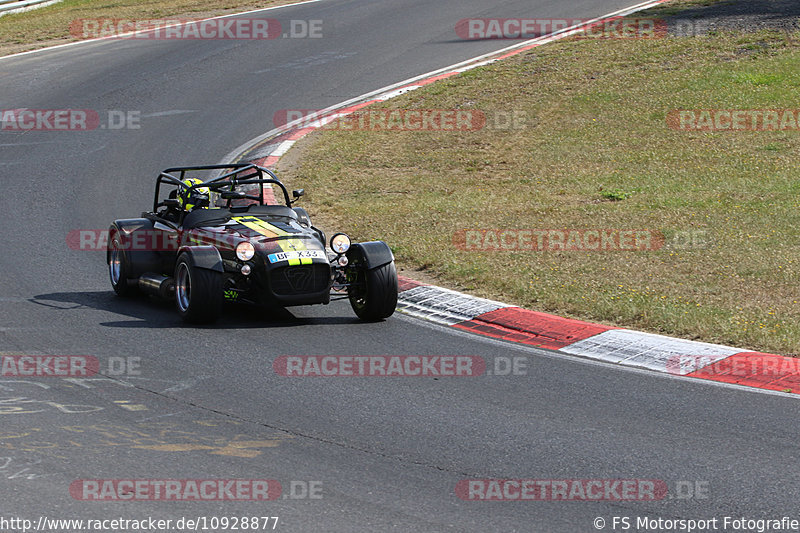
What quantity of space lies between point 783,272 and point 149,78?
16430 millimetres

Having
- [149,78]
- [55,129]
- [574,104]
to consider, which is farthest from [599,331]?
[149,78]

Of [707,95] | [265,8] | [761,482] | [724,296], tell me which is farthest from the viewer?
[265,8]

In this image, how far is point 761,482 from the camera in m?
6.29

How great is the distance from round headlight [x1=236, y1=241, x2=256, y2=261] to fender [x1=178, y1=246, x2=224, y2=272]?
19cm

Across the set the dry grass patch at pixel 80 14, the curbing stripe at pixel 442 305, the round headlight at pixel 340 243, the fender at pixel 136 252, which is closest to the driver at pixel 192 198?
the fender at pixel 136 252

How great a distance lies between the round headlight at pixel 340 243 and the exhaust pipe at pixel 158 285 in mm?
1703

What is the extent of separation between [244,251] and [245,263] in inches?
7.2

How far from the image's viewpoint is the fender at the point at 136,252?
36.3 feet

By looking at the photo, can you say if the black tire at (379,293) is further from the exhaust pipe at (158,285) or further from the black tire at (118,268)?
the black tire at (118,268)

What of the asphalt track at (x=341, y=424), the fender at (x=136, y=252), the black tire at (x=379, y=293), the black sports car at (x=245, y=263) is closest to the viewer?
the asphalt track at (x=341, y=424)

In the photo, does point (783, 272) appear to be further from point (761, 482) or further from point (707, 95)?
point (707, 95)

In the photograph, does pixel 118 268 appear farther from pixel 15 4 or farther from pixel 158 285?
pixel 15 4

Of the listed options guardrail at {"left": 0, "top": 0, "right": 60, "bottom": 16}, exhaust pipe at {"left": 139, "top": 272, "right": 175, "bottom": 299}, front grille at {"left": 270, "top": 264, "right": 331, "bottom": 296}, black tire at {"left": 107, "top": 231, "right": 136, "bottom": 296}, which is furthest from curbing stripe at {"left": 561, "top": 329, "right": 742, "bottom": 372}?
guardrail at {"left": 0, "top": 0, "right": 60, "bottom": 16}

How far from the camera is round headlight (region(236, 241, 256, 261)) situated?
9.84 m
